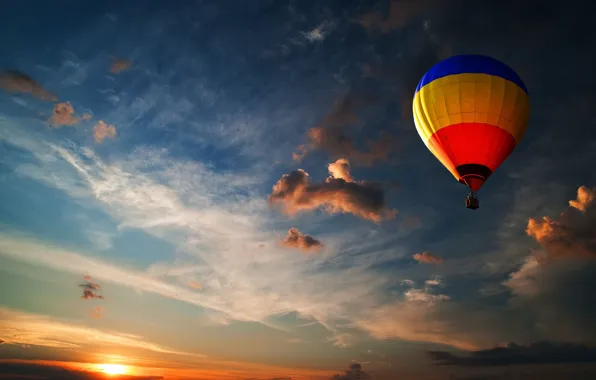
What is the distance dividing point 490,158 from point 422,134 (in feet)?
24.8

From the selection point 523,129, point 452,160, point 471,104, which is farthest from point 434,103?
point 523,129

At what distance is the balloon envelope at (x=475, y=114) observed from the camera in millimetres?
38562

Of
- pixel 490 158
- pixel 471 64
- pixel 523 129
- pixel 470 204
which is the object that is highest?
pixel 471 64

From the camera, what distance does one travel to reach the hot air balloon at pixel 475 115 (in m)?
38.5

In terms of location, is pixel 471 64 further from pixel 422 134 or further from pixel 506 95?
pixel 422 134

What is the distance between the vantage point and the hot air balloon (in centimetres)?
3853

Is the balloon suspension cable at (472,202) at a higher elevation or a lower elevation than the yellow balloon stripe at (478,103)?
lower

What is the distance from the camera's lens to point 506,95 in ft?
128

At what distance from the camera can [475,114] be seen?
3847cm

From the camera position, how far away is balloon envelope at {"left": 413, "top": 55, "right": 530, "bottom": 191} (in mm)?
38562

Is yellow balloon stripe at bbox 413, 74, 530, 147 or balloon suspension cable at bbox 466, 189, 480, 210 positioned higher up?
yellow balloon stripe at bbox 413, 74, 530, 147

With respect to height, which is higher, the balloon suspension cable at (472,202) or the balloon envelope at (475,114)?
the balloon envelope at (475,114)

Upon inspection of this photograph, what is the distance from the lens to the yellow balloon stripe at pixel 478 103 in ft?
126

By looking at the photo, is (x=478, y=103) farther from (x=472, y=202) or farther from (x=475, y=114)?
(x=472, y=202)
